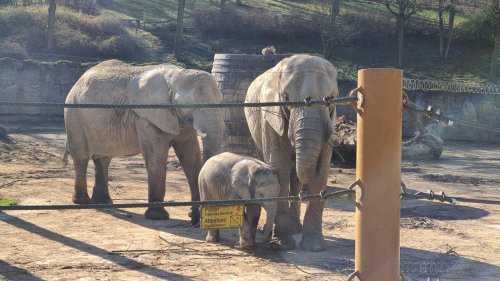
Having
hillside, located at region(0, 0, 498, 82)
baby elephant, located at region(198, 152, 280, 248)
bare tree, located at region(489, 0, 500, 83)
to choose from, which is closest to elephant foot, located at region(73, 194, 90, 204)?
baby elephant, located at region(198, 152, 280, 248)

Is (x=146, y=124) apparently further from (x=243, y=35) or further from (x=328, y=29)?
(x=328, y=29)

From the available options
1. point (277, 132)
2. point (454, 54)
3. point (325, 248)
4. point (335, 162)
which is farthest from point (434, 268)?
point (454, 54)

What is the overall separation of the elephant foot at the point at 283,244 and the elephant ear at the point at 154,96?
2.29 meters

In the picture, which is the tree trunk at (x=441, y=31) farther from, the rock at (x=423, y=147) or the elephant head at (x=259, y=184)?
the elephant head at (x=259, y=184)

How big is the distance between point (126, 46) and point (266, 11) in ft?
39.3

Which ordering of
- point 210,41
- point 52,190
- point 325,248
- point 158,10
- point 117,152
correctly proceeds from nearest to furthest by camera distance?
1. point 325,248
2. point 117,152
3. point 52,190
4. point 210,41
5. point 158,10

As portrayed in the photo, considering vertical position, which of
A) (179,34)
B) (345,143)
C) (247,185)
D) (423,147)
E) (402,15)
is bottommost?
(423,147)

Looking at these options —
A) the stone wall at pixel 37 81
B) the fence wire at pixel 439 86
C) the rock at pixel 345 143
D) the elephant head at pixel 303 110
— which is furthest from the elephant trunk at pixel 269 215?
the stone wall at pixel 37 81

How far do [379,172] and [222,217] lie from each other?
6.31 ft

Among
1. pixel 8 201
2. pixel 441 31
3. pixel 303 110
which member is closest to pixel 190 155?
pixel 8 201

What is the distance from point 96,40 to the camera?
3644 centimetres

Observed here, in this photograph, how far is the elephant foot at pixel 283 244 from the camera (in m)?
7.82

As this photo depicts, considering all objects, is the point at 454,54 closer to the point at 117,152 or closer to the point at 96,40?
the point at 96,40

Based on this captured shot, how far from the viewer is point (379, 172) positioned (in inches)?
153
